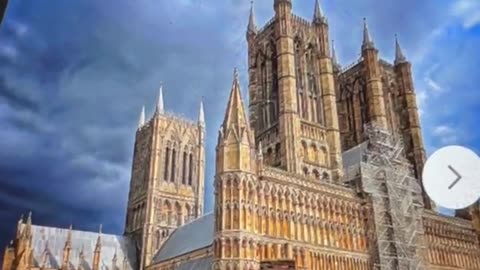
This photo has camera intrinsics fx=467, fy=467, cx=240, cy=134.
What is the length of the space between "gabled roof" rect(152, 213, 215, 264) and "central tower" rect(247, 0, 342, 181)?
1115cm

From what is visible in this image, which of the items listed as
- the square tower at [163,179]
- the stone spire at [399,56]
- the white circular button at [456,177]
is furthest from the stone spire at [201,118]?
the white circular button at [456,177]

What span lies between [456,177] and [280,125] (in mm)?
34657

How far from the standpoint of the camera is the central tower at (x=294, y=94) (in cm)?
4203

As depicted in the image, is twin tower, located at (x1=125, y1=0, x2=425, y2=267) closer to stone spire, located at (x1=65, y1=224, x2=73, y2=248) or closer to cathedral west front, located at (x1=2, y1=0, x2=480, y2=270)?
cathedral west front, located at (x1=2, y1=0, x2=480, y2=270)

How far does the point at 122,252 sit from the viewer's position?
5856 centimetres

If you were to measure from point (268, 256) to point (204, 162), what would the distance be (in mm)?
38085

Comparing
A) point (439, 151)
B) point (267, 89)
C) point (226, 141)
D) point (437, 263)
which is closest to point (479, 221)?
point (437, 263)

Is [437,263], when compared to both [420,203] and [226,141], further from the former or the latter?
[226,141]

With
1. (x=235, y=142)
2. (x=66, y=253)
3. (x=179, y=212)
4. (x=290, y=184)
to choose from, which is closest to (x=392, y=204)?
(x=290, y=184)

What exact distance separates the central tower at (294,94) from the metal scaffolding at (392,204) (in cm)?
367

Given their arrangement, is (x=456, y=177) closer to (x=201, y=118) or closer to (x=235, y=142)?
(x=235, y=142)

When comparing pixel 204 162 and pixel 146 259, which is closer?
pixel 146 259

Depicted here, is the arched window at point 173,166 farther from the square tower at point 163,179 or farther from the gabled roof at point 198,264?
the gabled roof at point 198,264

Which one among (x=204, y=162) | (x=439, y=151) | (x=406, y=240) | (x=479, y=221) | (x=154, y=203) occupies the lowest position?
(x=439, y=151)
